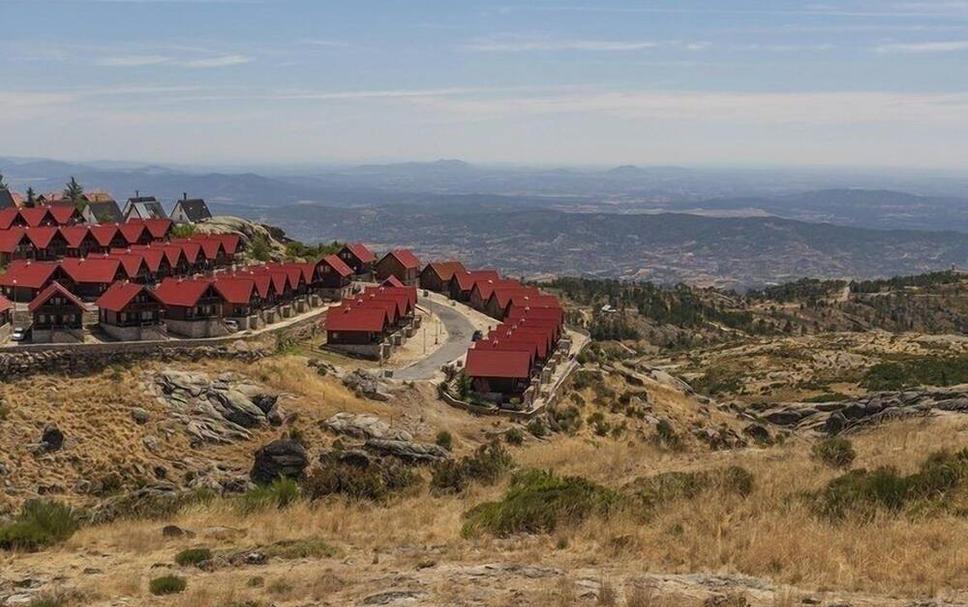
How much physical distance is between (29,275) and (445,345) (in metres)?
26.5

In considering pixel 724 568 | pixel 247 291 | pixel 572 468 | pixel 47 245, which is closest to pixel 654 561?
pixel 724 568

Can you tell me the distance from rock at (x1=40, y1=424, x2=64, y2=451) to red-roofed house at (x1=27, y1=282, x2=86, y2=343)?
7.83 metres

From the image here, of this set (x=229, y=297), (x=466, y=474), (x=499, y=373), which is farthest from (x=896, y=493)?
(x=229, y=297)

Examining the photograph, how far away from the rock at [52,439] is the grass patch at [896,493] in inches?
1238

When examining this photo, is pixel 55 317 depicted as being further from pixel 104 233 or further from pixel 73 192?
pixel 73 192

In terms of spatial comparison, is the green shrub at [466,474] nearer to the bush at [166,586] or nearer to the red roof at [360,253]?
the bush at [166,586]

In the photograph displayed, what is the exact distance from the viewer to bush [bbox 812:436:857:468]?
23578mm

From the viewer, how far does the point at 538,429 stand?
4319cm

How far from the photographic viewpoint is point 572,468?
2878 cm

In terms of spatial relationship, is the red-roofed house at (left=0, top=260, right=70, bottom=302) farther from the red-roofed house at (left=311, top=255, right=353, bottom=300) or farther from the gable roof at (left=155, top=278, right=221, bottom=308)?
the red-roofed house at (left=311, top=255, right=353, bottom=300)

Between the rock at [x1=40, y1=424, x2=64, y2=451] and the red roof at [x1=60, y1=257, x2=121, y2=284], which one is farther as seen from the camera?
the red roof at [x1=60, y1=257, x2=121, y2=284]

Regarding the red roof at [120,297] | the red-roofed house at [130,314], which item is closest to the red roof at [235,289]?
the red-roofed house at [130,314]

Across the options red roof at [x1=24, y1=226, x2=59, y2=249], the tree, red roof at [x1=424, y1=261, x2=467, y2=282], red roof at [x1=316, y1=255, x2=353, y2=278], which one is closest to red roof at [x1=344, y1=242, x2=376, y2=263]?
red roof at [x1=424, y1=261, x2=467, y2=282]

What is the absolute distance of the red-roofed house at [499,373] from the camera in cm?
4722
